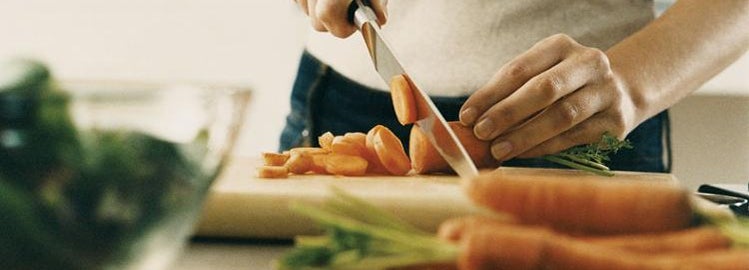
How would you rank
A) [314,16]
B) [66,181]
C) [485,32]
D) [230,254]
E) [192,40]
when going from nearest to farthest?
[66,181] < [230,254] < [314,16] < [485,32] < [192,40]

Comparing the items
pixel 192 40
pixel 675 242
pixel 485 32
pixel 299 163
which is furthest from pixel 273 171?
pixel 192 40

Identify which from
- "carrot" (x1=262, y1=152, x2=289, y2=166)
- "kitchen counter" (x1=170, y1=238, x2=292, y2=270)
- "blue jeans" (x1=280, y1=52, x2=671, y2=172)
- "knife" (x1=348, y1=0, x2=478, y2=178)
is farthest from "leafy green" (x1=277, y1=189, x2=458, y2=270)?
"blue jeans" (x1=280, y1=52, x2=671, y2=172)

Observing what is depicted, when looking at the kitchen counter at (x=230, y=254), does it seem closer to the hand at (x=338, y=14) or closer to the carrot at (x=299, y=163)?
the carrot at (x=299, y=163)

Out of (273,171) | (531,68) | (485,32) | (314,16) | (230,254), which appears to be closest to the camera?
(230,254)

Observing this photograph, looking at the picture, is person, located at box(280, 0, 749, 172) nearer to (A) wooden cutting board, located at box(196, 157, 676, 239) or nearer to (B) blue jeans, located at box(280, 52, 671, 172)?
(B) blue jeans, located at box(280, 52, 671, 172)

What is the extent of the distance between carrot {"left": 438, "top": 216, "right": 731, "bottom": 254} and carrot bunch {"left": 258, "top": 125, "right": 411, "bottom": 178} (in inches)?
30.0

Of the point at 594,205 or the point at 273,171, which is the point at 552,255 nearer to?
the point at 594,205

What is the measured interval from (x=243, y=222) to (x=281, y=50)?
249 centimetres

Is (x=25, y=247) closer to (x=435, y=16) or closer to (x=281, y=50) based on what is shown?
(x=435, y=16)

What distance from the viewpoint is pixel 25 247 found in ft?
1.69

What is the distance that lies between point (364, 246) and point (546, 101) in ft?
2.89

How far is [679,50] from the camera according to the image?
1610mm

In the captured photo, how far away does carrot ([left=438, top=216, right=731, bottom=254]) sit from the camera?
1.73 feet

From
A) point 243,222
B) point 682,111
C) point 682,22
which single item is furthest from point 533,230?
point 682,111
